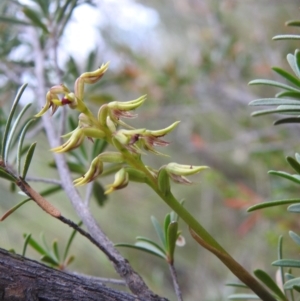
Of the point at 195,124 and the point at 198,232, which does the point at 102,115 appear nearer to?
the point at 198,232

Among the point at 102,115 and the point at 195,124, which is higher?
the point at 195,124

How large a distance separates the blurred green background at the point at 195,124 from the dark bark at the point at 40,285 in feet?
1.68

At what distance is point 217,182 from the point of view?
1.77 m

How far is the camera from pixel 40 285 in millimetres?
296

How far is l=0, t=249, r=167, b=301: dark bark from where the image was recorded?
0.28 meters

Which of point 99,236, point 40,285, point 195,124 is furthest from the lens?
point 195,124

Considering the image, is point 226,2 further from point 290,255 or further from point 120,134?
point 120,134

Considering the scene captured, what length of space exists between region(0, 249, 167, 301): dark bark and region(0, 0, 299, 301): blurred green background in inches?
20.2

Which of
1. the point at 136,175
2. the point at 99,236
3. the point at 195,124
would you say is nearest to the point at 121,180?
the point at 136,175

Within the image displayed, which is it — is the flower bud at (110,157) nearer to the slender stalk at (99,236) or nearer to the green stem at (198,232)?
the green stem at (198,232)

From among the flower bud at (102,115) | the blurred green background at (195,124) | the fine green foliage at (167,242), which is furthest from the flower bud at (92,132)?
the blurred green background at (195,124)

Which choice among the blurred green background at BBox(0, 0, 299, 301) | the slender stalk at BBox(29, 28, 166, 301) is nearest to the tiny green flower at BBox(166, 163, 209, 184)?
the slender stalk at BBox(29, 28, 166, 301)

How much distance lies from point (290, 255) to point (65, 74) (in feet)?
5.74

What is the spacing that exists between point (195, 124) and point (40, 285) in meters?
2.74
